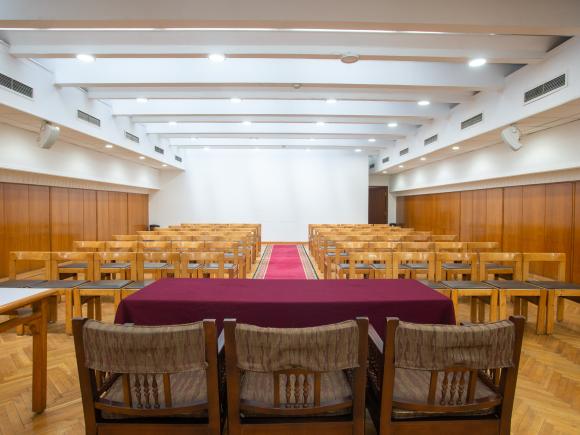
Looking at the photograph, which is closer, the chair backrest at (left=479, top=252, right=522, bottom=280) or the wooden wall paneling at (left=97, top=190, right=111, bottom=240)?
the chair backrest at (left=479, top=252, right=522, bottom=280)

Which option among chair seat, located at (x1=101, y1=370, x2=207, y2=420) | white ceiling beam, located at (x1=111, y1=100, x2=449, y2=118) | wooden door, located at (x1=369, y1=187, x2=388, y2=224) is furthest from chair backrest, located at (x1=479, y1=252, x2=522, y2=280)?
wooden door, located at (x1=369, y1=187, x2=388, y2=224)

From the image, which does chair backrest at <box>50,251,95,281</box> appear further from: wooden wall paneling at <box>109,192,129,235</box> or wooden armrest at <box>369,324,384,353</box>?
wooden wall paneling at <box>109,192,129,235</box>

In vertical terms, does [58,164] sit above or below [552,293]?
above

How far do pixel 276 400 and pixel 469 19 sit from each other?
4.05 m

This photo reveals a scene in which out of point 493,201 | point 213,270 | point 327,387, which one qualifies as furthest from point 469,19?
point 493,201

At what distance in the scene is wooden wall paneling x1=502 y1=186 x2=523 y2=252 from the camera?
7.90m

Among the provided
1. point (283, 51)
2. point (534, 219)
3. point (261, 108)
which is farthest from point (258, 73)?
point (534, 219)

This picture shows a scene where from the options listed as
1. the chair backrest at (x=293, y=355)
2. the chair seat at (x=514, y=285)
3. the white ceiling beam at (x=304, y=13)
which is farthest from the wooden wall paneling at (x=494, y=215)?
the chair backrest at (x=293, y=355)

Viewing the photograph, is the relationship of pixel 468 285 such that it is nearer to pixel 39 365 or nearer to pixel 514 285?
pixel 514 285

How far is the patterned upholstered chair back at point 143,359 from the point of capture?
1397 millimetres

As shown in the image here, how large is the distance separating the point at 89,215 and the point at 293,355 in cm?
1024

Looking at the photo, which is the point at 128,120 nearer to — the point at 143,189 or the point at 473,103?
the point at 143,189

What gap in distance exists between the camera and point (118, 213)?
11.5 metres

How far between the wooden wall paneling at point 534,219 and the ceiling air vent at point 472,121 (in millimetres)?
2033
